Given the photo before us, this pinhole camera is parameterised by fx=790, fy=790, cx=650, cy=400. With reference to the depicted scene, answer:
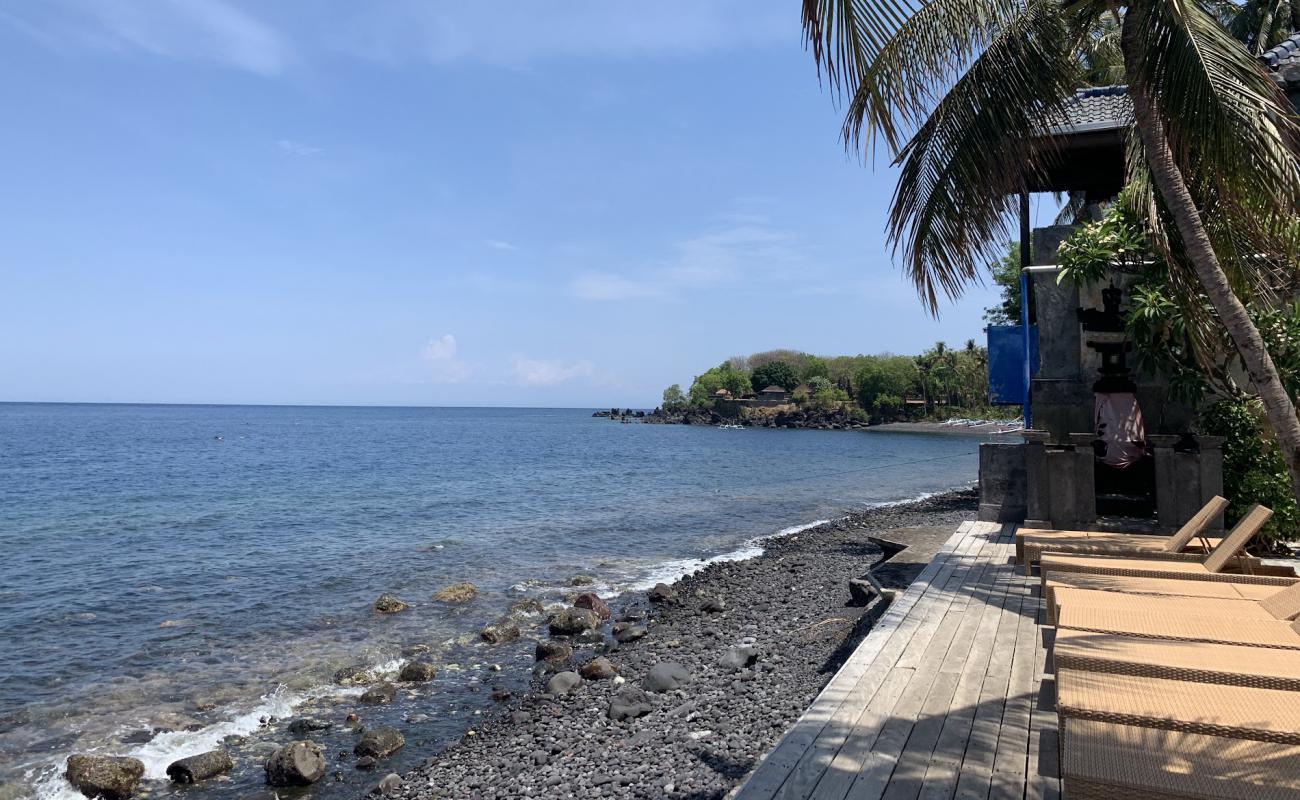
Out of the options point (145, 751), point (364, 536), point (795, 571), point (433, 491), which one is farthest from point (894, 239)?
point (433, 491)

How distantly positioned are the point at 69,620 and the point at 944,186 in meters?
15.5

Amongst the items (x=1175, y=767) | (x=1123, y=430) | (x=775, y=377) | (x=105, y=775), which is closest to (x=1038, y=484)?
(x=1123, y=430)

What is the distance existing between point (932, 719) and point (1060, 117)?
4.15 metres

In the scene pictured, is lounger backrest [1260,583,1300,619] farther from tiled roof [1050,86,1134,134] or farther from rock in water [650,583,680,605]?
rock in water [650,583,680,605]

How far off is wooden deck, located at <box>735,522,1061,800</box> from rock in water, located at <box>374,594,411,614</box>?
10.4 meters

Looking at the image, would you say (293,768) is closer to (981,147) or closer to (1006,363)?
(981,147)

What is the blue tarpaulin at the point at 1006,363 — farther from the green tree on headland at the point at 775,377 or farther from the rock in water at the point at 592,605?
the green tree on headland at the point at 775,377

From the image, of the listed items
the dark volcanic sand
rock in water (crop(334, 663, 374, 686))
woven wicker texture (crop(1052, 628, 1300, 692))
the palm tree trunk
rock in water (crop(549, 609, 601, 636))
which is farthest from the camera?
rock in water (crop(549, 609, 601, 636))

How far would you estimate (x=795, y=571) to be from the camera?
605 inches

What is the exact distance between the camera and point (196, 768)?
760 cm

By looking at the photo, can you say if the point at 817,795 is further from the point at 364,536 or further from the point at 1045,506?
the point at 364,536

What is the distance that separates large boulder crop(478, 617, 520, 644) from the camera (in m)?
12.0

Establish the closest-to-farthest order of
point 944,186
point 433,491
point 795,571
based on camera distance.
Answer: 1. point 944,186
2. point 795,571
3. point 433,491

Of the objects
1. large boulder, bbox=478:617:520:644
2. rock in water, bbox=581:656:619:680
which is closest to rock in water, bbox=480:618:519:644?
large boulder, bbox=478:617:520:644
